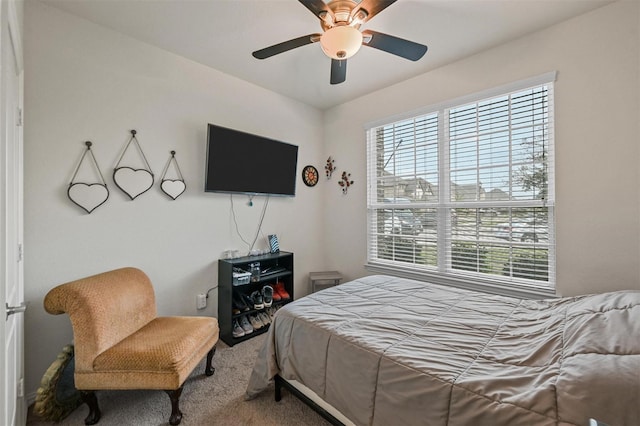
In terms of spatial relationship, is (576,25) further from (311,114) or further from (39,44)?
(39,44)

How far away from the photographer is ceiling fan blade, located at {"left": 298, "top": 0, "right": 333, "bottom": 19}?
59.7 inches

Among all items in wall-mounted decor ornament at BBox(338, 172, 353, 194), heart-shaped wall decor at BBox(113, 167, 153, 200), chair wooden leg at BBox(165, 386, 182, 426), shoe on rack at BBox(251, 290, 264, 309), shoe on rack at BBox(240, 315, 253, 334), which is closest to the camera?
chair wooden leg at BBox(165, 386, 182, 426)

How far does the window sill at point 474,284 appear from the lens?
2297 millimetres

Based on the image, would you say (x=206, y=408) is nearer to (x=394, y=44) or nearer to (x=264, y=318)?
(x=264, y=318)

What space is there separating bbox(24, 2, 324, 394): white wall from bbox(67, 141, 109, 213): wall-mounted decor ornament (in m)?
0.04

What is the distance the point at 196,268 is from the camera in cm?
268

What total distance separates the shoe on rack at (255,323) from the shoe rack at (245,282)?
Result: 3cm

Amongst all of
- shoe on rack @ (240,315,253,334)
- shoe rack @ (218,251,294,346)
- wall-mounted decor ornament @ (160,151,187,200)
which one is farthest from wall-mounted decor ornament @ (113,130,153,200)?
shoe on rack @ (240,315,253,334)

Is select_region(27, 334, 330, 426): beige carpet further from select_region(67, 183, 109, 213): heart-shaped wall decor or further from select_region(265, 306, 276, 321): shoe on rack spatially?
select_region(67, 183, 109, 213): heart-shaped wall decor

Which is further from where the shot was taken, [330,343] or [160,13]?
[160,13]

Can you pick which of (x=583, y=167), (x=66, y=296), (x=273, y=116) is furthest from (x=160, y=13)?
(x=583, y=167)

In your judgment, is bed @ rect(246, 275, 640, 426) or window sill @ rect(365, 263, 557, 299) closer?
bed @ rect(246, 275, 640, 426)

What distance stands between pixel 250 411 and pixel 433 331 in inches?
49.4

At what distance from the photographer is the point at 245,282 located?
2723 millimetres
